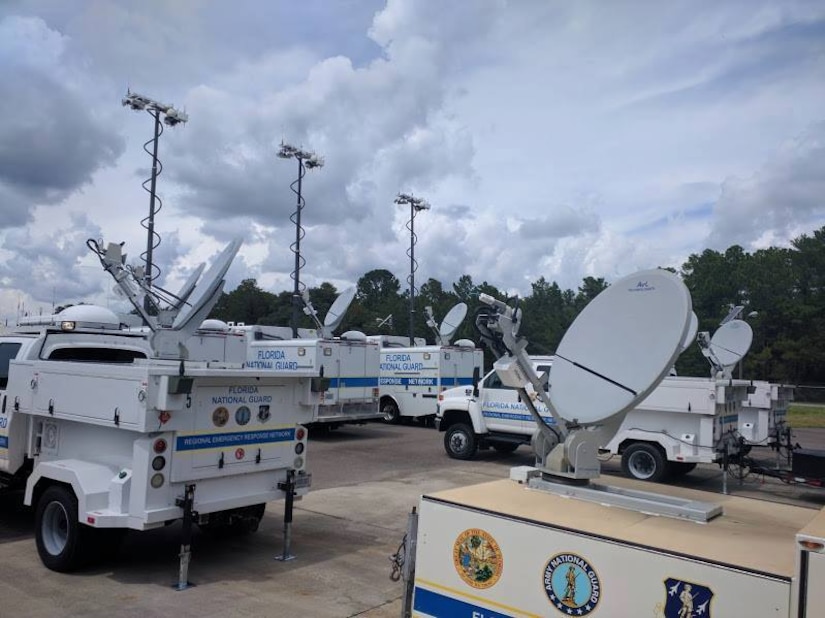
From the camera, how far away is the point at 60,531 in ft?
21.2

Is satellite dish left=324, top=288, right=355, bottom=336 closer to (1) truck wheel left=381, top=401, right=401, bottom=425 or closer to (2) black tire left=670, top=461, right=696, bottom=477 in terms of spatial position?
(1) truck wheel left=381, top=401, right=401, bottom=425

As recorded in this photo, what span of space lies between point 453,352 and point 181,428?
50.1 ft

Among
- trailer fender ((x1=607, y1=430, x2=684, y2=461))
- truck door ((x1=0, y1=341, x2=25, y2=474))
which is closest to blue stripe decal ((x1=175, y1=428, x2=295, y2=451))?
truck door ((x1=0, y1=341, x2=25, y2=474))

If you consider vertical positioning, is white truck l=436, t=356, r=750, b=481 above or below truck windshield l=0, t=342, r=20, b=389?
below

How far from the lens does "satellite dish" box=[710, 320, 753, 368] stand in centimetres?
1403

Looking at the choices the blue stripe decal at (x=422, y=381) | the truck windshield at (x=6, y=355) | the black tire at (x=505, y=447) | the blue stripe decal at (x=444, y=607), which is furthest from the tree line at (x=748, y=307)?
the blue stripe decal at (x=444, y=607)

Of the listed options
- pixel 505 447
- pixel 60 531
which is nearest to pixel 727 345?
pixel 505 447

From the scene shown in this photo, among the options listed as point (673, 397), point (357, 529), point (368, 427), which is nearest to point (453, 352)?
point (368, 427)

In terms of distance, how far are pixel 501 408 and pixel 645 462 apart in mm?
3214

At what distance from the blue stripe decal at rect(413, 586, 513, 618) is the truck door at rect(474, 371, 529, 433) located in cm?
986

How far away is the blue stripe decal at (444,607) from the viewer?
374cm

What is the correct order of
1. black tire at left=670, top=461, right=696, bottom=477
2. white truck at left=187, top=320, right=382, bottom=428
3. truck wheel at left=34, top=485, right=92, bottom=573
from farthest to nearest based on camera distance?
white truck at left=187, top=320, right=382, bottom=428 < black tire at left=670, top=461, right=696, bottom=477 < truck wheel at left=34, top=485, right=92, bottom=573

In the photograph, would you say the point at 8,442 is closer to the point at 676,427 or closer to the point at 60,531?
the point at 60,531

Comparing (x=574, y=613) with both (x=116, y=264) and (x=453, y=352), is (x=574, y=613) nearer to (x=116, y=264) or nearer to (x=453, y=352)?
(x=116, y=264)
